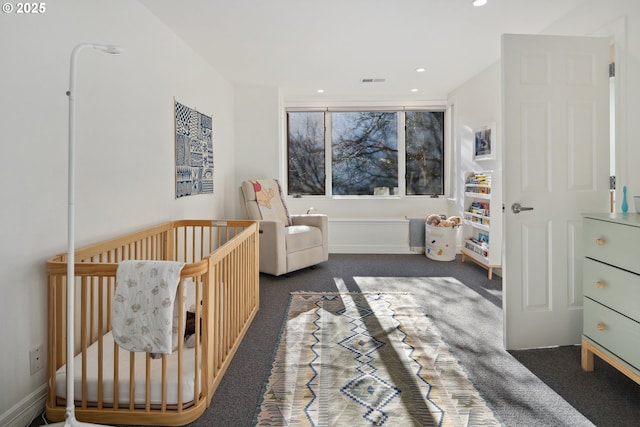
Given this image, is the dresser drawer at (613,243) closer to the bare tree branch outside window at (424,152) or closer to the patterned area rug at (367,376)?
the patterned area rug at (367,376)

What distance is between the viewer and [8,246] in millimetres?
1578

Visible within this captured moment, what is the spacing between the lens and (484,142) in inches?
168

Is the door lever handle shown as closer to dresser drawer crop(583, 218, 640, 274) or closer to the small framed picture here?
dresser drawer crop(583, 218, 640, 274)

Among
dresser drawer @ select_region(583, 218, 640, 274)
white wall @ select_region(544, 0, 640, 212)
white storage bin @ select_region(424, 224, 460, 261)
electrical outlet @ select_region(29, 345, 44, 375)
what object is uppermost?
white wall @ select_region(544, 0, 640, 212)

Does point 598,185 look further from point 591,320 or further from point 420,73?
point 420,73

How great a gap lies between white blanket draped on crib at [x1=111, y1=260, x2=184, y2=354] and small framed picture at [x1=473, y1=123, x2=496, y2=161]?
364 centimetres

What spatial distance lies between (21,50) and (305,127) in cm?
429

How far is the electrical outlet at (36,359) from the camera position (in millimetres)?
1692

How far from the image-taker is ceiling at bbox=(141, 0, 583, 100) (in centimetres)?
268

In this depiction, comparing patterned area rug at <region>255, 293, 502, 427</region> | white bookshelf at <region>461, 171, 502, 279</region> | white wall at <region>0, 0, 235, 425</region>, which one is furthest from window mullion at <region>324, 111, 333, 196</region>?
patterned area rug at <region>255, 293, 502, 427</region>

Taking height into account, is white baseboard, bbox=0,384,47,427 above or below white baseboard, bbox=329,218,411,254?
below

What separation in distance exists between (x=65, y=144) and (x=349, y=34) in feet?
7.59

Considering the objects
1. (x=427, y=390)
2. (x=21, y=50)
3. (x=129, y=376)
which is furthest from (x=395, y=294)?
(x=21, y=50)

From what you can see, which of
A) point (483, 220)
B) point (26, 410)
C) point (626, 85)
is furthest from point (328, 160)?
point (26, 410)
